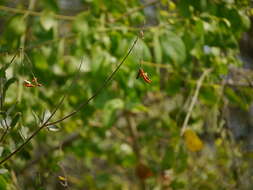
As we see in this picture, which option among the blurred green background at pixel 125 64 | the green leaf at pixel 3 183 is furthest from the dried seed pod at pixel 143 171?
the green leaf at pixel 3 183

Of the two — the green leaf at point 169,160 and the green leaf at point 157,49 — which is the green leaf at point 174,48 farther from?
the green leaf at point 169,160

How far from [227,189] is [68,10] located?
11.4 feet

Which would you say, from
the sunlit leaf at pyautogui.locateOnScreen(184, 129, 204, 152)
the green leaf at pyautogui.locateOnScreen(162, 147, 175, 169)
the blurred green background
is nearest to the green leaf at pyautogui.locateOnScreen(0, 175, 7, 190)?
the blurred green background

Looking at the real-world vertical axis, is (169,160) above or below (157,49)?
below

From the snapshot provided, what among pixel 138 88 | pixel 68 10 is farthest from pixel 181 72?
pixel 68 10

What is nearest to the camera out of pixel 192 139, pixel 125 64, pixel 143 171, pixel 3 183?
pixel 3 183

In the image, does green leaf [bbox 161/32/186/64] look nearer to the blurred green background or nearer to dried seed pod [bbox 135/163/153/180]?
the blurred green background

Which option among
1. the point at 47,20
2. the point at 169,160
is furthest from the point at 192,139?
the point at 47,20

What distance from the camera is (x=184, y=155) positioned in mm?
2145

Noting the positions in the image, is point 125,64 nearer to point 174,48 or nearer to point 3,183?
point 174,48

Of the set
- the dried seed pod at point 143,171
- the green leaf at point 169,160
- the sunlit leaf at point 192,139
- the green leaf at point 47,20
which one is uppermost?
the green leaf at point 47,20

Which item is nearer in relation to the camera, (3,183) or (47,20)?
(3,183)

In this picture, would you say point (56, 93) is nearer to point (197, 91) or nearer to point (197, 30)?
point (197, 91)

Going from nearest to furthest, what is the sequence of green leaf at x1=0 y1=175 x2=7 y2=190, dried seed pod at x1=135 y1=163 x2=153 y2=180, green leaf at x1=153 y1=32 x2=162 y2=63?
green leaf at x1=0 y1=175 x2=7 y2=190 → green leaf at x1=153 y1=32 x2=162 y2=63 → dried seed pod at x1=135 y1=163 x2=153 y2=180
